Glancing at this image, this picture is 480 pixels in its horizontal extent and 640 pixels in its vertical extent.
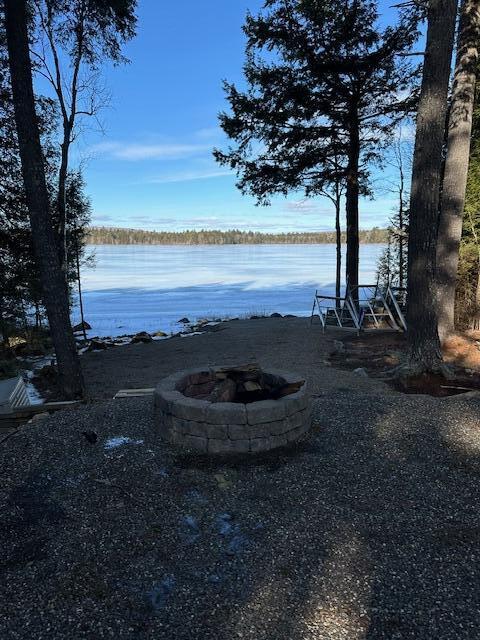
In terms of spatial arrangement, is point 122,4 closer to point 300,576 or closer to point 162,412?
point 162,412

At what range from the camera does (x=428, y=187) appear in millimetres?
5793

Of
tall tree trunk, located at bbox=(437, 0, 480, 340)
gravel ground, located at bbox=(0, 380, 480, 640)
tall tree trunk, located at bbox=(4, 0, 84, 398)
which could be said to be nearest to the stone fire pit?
gravel ground, located at bbox=(0, 380, 480, 640)

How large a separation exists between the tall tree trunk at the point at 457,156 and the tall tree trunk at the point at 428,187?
224cm

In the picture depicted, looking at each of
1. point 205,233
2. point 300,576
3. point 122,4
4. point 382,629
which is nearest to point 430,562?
point 382,629

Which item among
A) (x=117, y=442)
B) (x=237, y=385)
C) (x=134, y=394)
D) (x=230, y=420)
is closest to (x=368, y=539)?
(x=230, y=420)

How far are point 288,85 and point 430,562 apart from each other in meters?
11.0

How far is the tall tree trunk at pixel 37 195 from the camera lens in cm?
535

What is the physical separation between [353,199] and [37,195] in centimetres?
879

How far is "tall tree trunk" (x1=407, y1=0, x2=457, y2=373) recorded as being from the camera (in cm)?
562

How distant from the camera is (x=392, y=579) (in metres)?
2.38

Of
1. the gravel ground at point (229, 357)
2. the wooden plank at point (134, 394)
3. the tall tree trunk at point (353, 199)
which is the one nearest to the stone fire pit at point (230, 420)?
the wooden plank at point (134, 394)

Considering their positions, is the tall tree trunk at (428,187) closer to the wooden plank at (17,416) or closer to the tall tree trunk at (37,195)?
the tall tree trunk at (37,195)

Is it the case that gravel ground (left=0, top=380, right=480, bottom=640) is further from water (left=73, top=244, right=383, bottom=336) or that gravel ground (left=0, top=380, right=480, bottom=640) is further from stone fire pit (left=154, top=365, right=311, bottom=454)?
water (left=73, top=244, right=383, bottom=336)

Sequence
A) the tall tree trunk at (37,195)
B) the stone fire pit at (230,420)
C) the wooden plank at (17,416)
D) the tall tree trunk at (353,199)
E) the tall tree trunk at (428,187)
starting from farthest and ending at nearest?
the tall tree trunk at (353,199)
the tall tree trunk at (428,187)
the tall tree trunk at (37,195)
the wooden plank at (17,416)
the stone fire pit at (230,420)
